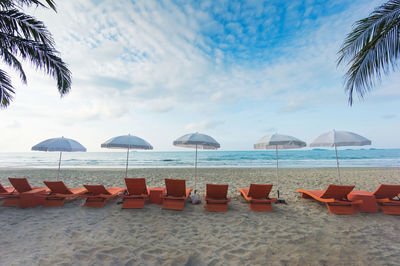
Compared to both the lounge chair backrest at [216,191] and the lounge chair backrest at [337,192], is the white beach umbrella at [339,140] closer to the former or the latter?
the lounge chair backrest at [337,192]

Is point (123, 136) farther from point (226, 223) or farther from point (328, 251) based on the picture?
point (328, 251)

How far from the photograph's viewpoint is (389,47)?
12.0 ft

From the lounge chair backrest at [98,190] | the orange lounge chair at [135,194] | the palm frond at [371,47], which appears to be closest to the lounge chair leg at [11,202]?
the lounge chair backrest at [98,190]

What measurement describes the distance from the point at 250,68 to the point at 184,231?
38.9 ft

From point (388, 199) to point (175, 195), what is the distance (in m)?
6.19

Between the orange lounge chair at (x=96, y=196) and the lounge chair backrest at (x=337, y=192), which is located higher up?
the lounge chair backrest at (x=337, y=192)

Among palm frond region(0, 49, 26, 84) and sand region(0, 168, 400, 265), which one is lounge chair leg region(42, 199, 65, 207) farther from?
palm frond region(0, 49, 26, 84)

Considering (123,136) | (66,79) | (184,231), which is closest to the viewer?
(184,231)

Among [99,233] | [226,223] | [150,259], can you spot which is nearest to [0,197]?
[99,233]

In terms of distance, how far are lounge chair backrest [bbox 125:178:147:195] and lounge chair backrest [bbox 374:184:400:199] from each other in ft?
22.6

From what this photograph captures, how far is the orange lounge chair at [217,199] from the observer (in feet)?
17.0

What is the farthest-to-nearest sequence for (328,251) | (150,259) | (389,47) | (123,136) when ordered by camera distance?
1. (123,136)
2. (389,47)
3. (328,251)
4. (150,259)

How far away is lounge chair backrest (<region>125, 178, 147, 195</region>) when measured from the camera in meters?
5.38

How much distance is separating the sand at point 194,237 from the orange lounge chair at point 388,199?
0.90 ft
